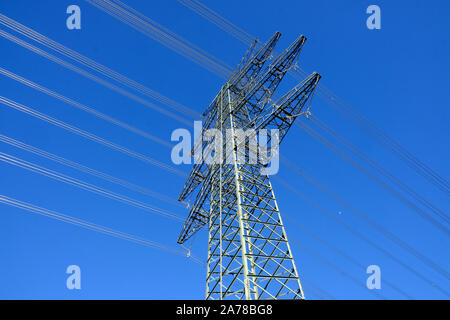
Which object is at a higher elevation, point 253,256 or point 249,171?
point 249,171

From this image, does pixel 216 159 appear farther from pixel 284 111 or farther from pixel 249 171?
pixel 284 111

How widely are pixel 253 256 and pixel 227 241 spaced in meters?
2.16

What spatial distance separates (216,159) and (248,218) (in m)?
4.36

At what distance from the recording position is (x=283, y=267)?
917 cm

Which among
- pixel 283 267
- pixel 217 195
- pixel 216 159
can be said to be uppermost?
pixel 216 159

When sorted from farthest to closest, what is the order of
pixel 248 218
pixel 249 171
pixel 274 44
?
1. pixel 274 44
2. pixel 249 171
3. pixel 248 218

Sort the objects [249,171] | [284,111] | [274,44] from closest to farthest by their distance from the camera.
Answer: [249,171]
[284,111]
[274,44]
